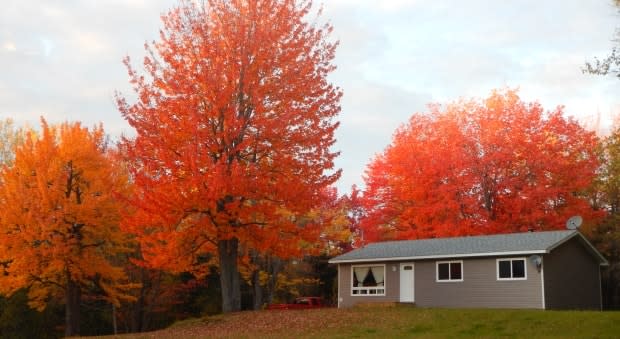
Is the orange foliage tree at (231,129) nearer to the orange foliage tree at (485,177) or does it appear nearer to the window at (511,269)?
the window at (511,269)

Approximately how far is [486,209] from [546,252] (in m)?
12.3

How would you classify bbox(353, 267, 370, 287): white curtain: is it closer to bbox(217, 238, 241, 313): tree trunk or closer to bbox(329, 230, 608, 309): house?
bbox(329, 230, 608, 309): house

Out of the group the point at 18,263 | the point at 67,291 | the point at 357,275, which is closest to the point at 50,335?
the point at 67,291

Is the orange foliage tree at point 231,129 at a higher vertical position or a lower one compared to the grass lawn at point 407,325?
higher

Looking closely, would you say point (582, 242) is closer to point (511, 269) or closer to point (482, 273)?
point (511, 269)

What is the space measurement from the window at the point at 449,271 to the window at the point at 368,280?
10.5 ft

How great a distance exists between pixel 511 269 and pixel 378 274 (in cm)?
708

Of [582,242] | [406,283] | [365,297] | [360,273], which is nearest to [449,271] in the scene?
[406,283]

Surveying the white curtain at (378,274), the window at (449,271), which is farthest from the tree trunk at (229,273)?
the window at (449,271)

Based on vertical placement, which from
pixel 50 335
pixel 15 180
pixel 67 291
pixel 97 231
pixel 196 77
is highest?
pixel 196 77

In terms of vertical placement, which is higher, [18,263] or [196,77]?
[196,77]

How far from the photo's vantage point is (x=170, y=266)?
24.7 meters

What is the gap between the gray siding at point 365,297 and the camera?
3169 centimetres

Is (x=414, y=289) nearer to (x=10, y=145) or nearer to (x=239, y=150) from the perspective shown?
(x=239, y=150)
